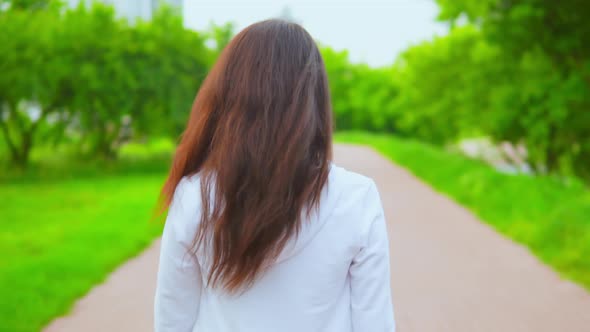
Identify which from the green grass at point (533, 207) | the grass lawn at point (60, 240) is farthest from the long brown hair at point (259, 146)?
the green grass at point (533, 207)

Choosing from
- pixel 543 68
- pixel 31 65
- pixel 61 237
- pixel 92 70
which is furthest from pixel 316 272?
pixel 31 65

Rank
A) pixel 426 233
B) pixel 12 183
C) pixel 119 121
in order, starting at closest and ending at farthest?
pixel 426 233
pixel 12 183
pixel 119 121

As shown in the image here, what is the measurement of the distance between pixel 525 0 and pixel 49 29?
1205cm

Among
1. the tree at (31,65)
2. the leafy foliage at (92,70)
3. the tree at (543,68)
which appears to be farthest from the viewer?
the leafy foliage at (92,70)

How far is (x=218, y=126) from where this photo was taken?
4.62 ft

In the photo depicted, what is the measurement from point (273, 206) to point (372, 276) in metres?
0.31

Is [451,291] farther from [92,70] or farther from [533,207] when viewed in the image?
[92,70]

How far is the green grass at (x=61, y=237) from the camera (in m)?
4.68

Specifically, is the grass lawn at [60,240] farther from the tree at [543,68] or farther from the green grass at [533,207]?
the tree at [543,68]

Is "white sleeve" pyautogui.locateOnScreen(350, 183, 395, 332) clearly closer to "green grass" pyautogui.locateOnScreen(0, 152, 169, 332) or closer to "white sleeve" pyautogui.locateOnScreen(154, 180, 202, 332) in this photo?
"white sleeve" pyautogui.locateOnScreen(154, 180, 202, 332)

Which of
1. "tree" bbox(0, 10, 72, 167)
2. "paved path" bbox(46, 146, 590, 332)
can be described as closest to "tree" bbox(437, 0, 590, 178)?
"paved path" bbox(46, 146, 590, 332)

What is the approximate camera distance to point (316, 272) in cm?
144

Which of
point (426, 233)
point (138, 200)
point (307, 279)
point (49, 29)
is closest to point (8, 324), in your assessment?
point (307, 279)

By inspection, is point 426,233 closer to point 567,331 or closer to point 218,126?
point 567,331
